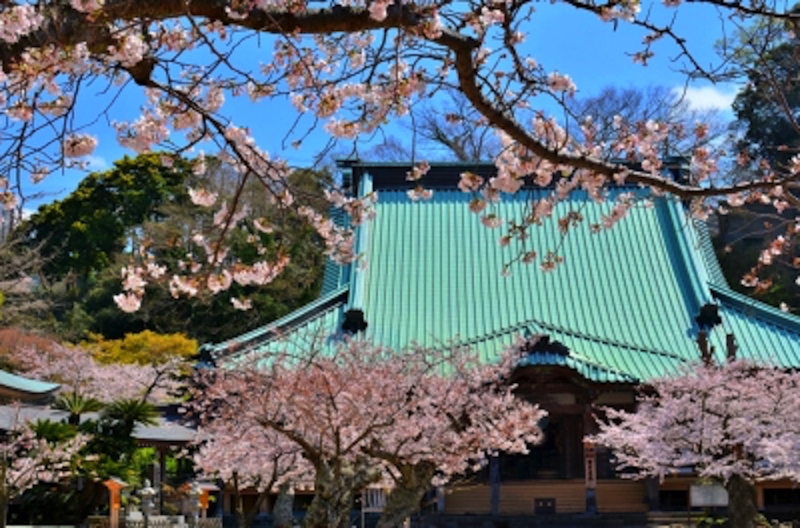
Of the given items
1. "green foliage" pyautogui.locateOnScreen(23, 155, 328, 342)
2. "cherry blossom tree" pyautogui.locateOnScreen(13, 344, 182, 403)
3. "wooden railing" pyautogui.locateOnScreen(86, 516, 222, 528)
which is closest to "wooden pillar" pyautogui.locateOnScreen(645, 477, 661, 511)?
"wooden railing" pyautogui.locateOnScreen(86, 516, 222, 528)

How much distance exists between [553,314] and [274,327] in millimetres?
5739

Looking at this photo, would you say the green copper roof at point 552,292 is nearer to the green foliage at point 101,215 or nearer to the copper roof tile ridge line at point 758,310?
the copper roof tile ridge line at point 758,310

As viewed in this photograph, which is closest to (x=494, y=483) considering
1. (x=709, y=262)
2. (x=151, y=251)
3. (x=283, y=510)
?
(x=283, y=510)

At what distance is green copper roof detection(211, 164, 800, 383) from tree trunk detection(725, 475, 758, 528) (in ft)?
12.0

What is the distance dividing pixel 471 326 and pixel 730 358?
5.65 metres

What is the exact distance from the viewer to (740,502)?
1289cm

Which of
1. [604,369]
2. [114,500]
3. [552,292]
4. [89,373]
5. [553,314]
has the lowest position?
[114,500]

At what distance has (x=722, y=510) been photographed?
1680 cm

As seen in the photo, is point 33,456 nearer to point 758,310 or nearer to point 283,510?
point 283,510

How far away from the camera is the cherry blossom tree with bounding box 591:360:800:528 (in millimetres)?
12984

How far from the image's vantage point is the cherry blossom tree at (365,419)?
28.8 feet

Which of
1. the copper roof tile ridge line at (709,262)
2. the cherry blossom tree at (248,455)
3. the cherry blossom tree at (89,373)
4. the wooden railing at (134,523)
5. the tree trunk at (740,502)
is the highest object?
the copper roof tile ridge line at (709,262)

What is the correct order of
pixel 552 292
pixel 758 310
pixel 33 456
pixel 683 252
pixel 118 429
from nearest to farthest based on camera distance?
pixel 33 456
pixel 118 429
pixel 758 310
pixel 552 292
pixel 683 252

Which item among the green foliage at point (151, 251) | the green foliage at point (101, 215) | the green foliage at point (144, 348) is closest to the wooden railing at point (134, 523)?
the green foliage at point (144, 348)
